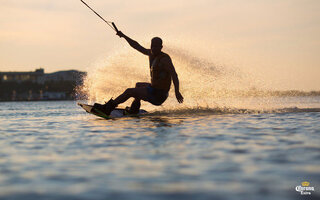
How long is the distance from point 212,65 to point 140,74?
3.09 meters

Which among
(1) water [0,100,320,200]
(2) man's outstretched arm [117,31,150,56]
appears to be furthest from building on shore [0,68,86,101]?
(1) water [0,100,320,200]

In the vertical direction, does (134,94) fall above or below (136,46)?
below

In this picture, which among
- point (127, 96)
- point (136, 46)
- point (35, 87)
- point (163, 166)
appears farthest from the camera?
point (35, 87)

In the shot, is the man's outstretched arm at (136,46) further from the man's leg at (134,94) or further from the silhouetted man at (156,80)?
the man's leg at (134,94)

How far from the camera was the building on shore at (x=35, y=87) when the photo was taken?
166 metres

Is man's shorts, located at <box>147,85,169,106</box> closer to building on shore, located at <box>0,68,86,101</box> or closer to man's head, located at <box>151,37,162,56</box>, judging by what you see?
man's head, located at <box>151,37,162,56</box>

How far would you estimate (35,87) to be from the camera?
172 m

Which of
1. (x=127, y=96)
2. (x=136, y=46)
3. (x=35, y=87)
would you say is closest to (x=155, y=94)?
(x=127, y=96)

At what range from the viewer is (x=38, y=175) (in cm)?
402

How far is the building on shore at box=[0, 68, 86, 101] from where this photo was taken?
16550 cm

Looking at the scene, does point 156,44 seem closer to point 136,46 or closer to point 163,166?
point 136,46

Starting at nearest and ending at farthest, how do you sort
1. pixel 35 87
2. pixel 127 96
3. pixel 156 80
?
pixel 156 80 < pixel 127 96 < pixel 35 87

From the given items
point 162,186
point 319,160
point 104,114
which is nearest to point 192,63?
point 104,114

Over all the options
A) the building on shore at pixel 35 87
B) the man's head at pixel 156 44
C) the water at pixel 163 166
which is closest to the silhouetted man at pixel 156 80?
the man's head at pixel 156 44
